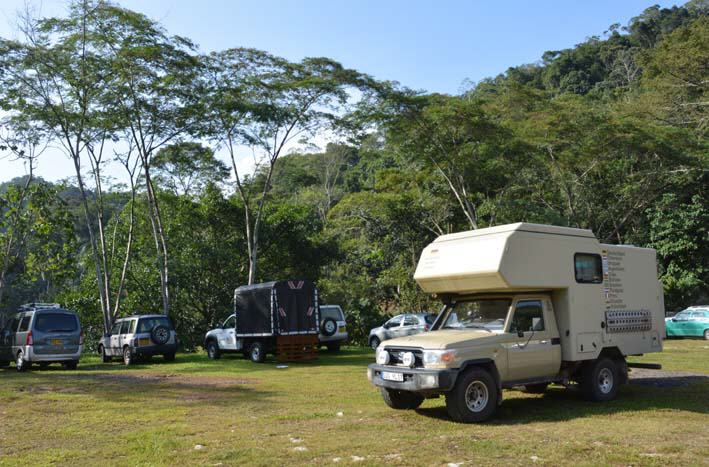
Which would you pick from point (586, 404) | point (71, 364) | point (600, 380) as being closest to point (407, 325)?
point (71, 364)

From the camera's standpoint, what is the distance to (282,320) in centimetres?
2023

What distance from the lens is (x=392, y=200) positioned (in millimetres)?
36594

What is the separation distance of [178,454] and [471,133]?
23.8 meters

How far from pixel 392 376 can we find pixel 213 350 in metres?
15.0

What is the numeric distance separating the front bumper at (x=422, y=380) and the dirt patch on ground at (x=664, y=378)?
19.4ft

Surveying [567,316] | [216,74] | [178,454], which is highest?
[216,74]

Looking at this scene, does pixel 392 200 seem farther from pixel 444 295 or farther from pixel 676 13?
pixel 676 13

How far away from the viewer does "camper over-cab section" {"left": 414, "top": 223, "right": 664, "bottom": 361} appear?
9.82 metres

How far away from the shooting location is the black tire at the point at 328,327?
954 inches

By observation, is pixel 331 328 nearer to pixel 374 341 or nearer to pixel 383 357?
pixel 374 341

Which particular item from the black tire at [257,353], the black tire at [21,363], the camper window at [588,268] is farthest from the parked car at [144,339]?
the camper window at [588,268]

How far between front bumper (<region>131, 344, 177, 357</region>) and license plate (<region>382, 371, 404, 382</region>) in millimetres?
13883

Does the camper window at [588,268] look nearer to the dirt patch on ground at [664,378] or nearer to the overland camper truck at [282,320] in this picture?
the dirt patch on ground at [664,378]

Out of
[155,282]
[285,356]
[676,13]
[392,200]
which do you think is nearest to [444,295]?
[285,356]
